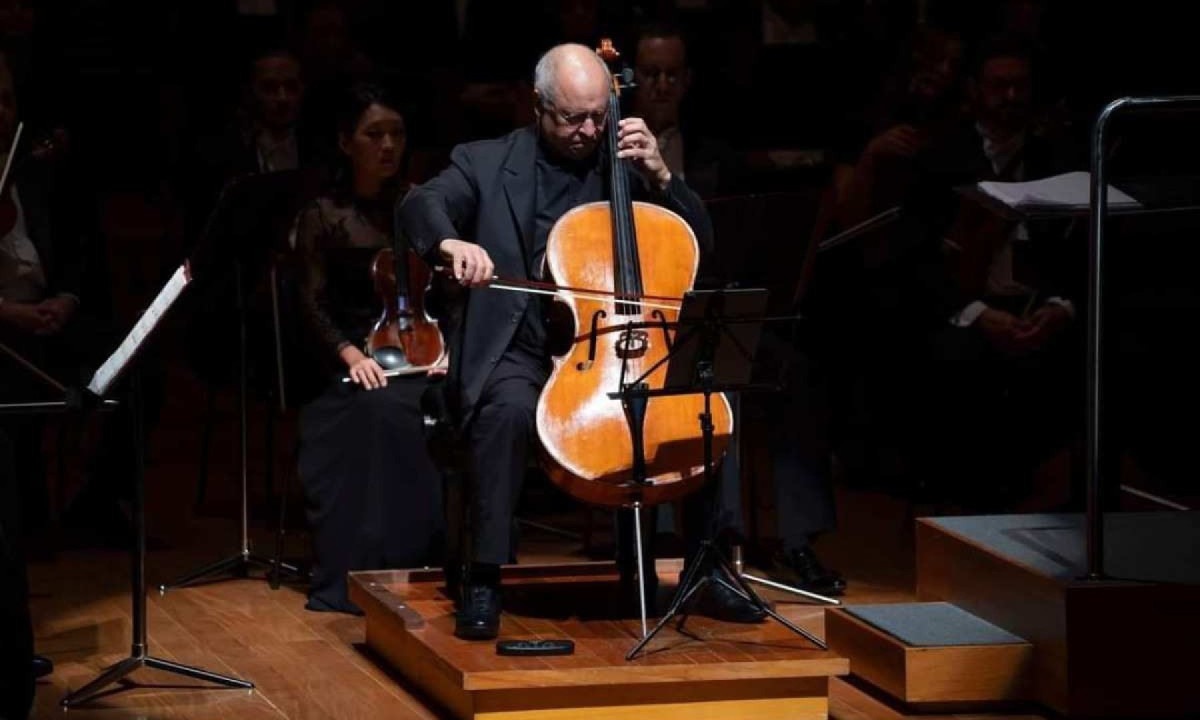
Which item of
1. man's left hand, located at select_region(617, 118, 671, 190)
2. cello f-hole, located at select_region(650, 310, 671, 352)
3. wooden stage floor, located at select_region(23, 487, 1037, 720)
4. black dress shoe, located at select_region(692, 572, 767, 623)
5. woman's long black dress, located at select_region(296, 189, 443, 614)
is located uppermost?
man's left hand, located at select_region(617, 118, 671, 190)

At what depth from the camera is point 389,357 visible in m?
5.11

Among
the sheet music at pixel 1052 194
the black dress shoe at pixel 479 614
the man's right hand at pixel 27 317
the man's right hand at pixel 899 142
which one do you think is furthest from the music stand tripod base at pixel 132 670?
the man's right hand at pixel 899 142

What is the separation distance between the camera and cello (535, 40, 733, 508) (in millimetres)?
3961

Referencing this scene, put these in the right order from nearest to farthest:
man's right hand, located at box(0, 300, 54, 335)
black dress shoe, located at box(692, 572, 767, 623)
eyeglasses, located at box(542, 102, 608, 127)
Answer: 1. black dress shoe, located at box(692, 572, 767, 623)
2. eyeglasses, located at box(542, 102, 608, 127)
3. man's right hand, located at box(0, 300, 54, 335)

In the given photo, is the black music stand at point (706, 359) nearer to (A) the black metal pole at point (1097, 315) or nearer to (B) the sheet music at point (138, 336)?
(A) the black metal pole at point (1097, 315)

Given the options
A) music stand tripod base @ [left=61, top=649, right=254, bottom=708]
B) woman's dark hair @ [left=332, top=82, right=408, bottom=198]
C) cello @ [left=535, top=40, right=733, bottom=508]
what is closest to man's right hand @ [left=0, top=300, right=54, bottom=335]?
woman's dark hair @ [left=332, top=82, right=408, bottom=198]

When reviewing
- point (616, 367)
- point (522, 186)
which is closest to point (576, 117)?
point (522, 186)

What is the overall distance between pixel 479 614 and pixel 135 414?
75 centimetres

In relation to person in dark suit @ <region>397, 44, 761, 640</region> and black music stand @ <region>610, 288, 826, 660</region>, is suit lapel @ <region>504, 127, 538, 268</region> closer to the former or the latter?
person in dark suit @ <region>397, 44, 761, 640</region>

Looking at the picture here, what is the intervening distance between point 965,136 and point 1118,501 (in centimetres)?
117

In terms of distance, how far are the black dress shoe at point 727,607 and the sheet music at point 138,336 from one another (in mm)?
1131

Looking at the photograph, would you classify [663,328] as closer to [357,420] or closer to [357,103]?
[357,420]

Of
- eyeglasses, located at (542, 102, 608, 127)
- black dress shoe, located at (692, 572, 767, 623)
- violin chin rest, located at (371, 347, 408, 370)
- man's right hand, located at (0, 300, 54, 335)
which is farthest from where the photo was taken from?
man's right hand, located at (0, 300, 54, 335)

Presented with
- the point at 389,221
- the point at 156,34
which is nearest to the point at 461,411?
the point at 389,221
